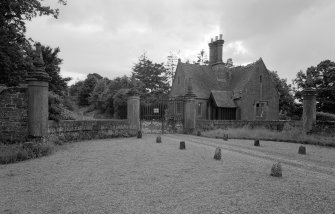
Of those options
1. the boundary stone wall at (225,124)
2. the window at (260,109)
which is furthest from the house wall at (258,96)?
the boundary stone wall at (225,124)

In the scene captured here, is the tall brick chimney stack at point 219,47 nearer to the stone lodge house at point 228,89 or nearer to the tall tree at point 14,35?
the stone lodge house at point 228,89

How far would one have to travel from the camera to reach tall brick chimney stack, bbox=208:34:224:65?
107ft

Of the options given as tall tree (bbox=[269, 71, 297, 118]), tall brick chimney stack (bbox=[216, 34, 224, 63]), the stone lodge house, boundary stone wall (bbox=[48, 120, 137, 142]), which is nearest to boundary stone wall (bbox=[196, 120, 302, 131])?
boundary stone wall (bbox=[48, 120, 137, 142])

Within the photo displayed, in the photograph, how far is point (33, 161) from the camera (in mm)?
7512

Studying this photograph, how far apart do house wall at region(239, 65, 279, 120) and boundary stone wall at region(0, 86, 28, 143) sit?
2438 centimetres

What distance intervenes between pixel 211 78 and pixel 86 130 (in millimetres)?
22791

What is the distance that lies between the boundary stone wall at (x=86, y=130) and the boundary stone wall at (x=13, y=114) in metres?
1.18

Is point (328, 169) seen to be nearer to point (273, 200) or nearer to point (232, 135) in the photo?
point (273, 200)

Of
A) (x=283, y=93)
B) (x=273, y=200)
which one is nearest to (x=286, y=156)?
(x=273, y=200)

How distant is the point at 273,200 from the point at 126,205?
94.5 inches

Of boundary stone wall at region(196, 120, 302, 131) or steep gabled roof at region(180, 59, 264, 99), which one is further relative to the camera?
steep gabled roof at region(180, 59, 264, 99)

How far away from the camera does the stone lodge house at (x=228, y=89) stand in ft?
99.0

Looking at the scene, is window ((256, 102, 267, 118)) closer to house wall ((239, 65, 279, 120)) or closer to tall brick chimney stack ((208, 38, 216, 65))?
house wall ((239, 65, 279, 120))

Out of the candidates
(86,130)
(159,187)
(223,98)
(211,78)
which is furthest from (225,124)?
(159,187)
